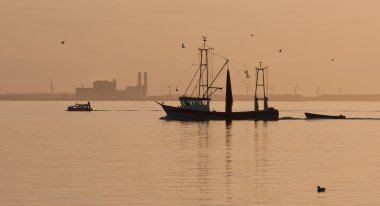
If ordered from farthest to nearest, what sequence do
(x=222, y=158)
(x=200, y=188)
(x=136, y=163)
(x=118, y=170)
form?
(x=222, y=158), (x=136, y=163), (x=118, y=170), (x=200, y=188)

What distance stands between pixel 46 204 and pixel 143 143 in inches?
2519

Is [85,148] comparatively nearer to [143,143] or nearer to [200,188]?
[143,143]

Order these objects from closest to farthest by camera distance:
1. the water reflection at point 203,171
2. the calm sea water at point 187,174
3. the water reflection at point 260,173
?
the calm sea water at point 187,174, the water reflection at point 260,173, the water reflection at point 203,171

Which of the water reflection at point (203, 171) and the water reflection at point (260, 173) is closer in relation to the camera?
the water reflection at point (260, 173)

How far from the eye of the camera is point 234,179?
6481cm

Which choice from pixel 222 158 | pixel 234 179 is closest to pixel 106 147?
pixel 222 158

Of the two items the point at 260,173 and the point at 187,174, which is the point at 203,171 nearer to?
the point at 187,174

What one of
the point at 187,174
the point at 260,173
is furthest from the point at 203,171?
the point at 260,173

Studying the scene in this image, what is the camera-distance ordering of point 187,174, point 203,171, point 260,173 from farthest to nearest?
point 203,171, point 260,173, point 187,174

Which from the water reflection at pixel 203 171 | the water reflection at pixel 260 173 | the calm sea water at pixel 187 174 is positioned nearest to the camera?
the calm sea water at pixel 187 174

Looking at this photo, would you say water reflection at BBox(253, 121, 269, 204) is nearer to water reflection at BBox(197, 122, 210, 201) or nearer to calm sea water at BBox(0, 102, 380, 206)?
calm sea water at BBox(0, 102, 380, 206)

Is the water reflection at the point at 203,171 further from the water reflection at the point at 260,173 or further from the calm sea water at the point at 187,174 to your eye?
the water reflection at the point at 260,173

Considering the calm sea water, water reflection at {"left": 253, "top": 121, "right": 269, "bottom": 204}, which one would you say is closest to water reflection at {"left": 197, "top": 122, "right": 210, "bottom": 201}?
the calm sea water

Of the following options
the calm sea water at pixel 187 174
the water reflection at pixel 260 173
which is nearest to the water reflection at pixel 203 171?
the calm sea water at pixel 187 174
